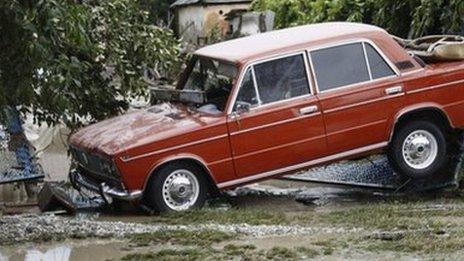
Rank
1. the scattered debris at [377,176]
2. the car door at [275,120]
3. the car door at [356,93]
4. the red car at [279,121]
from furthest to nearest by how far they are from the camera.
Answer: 1. the scattered debris at [377,176]
2. the car door at [356,93]
3. the car door at [275,120]
4. the red car at [279,121]

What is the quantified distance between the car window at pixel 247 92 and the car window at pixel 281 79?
7 cm

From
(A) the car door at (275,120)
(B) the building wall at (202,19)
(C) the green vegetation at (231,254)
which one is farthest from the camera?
(B) the building wall at (202,19)

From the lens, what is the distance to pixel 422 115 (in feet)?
35.8

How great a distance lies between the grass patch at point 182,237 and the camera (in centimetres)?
814

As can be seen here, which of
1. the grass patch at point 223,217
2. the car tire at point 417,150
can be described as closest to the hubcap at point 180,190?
the grass patch at point 223,217

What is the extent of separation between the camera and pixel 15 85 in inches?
287

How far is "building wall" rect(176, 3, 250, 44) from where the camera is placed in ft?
109

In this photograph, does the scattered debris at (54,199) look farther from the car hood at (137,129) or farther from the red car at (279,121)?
the car hood at (137,129)

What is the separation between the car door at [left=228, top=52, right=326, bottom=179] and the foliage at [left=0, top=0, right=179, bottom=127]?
6.28ft

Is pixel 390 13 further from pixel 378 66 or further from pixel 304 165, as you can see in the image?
pixel 304 165

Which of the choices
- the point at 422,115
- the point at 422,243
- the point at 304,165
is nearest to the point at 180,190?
the point at 304,165

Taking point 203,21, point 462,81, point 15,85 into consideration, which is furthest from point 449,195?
point 203,21

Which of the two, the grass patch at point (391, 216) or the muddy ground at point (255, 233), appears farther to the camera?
the grass patch at point (391, 216)

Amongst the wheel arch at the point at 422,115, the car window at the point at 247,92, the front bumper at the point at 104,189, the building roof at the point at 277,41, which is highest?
the building roof at the point at 277,41
